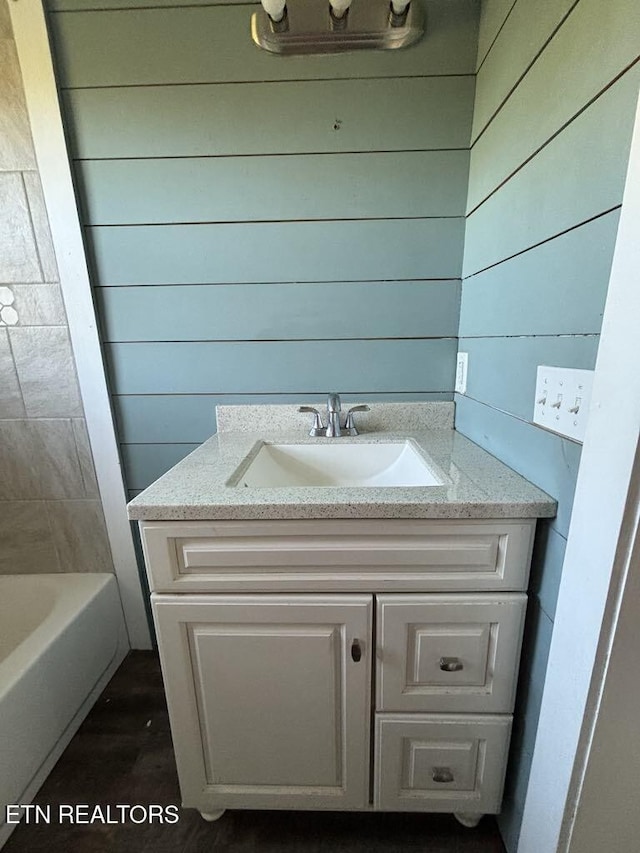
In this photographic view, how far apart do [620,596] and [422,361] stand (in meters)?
0.79

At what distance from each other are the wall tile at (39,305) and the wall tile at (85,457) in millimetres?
320

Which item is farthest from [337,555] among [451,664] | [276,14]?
[276,14]

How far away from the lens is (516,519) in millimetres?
659

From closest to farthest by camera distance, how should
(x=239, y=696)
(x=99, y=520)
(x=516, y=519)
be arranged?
(x=516, y=519)
(x=239, y=696)
(x=99, y=520)

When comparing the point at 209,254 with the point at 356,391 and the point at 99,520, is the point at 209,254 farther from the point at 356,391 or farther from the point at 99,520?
the point at 99,520

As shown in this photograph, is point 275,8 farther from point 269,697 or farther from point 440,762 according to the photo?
point 440,762

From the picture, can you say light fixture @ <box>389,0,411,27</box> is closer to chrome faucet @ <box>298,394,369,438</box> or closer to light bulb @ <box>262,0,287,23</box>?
light bulb @ <box>262,0,287,23</box>

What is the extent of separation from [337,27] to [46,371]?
1.25 metres

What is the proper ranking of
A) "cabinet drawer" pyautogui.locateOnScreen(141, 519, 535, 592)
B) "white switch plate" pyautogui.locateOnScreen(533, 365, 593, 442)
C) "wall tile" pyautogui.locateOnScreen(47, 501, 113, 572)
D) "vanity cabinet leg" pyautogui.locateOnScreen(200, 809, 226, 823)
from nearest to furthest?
1. "white switch plate" pyautogui.locateOnScreen(533, 365, 593, 442)
2. "cabinet drawer" pyautogui.locateOnScreen(141, 519, 535, 592)
3. "vanity cabinet leg" pyautogui.locateOnScreen(200, 809, 226, 823)
4. "wall tile" pyautogui.locateOnScreen(47, 501, 113, 572)

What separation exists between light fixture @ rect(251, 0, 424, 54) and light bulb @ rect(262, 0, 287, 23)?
14 mm

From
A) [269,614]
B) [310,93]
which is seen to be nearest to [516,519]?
[269,614]

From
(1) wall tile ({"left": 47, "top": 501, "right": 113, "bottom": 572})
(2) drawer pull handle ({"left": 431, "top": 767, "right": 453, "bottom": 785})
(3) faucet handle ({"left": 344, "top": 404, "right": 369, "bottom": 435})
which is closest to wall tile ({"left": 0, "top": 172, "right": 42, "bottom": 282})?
(1) wall tile ({"left": 47, "top": 501, "right": 113, "bottom": 572})

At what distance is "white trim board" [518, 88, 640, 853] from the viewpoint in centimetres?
44

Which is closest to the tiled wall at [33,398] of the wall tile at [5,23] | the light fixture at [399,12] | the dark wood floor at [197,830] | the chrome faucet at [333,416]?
the wall tile at [5,23]
